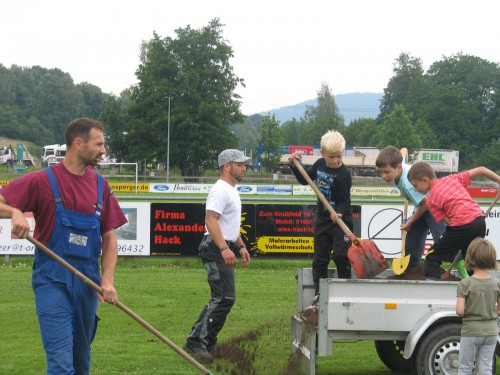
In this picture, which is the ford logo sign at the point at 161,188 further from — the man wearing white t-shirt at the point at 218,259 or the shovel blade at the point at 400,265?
the shovel blade at the point at 400,265

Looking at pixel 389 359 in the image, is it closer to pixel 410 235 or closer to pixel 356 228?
pixel 410 235

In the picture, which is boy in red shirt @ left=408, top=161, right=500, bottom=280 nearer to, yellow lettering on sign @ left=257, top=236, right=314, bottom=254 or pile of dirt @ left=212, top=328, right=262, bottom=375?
pile of dirt @ left=212, top=328, right=262, bottom=375

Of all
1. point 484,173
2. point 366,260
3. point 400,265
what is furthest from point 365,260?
point 484,173

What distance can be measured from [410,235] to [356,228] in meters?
8.33

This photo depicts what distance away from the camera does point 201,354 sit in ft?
28.4

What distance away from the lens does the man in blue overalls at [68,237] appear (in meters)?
5.55

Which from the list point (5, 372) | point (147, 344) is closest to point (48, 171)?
point (5, 372)

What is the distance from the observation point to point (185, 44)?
83.6m

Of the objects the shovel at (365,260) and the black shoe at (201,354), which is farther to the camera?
the black shoe at (201,354)

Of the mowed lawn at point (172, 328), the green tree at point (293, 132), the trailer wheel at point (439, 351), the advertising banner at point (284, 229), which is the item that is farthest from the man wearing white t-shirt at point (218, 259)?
the green tree at point (293, 132)

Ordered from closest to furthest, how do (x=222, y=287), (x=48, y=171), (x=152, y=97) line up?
(x=48, y=171) < (x=222, y=287) < (x=152, y=97)

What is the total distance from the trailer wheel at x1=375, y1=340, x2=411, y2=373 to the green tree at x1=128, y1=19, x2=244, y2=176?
69.6 metres

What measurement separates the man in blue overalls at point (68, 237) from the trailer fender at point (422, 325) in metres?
2.63

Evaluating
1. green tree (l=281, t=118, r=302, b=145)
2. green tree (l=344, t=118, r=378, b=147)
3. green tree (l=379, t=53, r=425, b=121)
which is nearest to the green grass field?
green tree (l=344, t=118, r=378, b=147)
